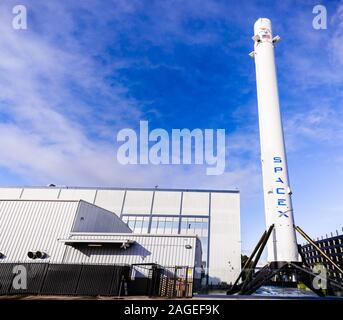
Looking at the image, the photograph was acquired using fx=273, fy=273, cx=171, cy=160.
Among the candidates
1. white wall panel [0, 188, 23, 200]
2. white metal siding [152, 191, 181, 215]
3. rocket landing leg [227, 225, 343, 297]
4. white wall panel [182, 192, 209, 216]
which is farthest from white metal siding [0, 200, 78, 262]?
white wall panel [0, 188, 23, 200]

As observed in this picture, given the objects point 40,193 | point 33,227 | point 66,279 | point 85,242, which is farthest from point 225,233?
point 40,193

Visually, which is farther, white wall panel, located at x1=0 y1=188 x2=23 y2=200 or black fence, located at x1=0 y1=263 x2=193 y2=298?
white wall panel, located at x1=0 y1=188 x2=23 y2=200

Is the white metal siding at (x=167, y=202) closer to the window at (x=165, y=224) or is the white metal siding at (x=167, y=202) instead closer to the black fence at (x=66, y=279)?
the window at (x=165, y=224)

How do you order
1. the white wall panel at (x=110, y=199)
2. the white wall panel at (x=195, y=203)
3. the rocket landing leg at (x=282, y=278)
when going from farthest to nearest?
the white wall panel at (x=110, y=199)
the white wall panel at (x=195, y=203)
the rocket landing leg at (x=282, y=278)

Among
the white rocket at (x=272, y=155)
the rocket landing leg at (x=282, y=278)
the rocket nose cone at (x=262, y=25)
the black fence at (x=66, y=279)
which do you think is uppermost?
the rocket nose cone at (x=262, y=25)

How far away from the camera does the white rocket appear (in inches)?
651

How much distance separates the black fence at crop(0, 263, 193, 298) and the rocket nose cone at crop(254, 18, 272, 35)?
62.5ft

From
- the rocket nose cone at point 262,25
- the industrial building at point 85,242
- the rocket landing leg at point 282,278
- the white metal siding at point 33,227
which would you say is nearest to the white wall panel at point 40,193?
the industrial building at point 85,242

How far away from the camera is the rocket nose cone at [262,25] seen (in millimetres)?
21828

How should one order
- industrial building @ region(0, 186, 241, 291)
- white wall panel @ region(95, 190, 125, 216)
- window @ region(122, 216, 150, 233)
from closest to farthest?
industrial building @ region(0, 186, 241, 291)
window @ region(122, 216, 150, 233)
white wall panel @ region(95, 190, 125, 216)

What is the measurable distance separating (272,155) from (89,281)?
14348mm

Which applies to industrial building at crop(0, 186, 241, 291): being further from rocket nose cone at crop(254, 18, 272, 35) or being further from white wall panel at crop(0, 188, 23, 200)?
white wall panel at crop(0, 188, 23, 200)

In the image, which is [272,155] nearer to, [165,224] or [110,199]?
[165,224]
